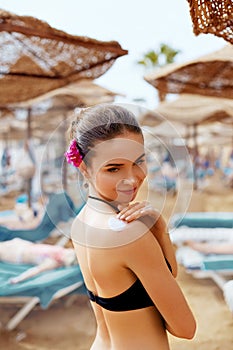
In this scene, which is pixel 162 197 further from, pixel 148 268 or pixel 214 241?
pixel 214 241

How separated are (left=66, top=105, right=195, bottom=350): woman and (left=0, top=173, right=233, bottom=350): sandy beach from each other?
1.76 metres

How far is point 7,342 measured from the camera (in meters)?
2.90

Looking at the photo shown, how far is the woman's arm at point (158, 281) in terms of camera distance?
83 centimetres

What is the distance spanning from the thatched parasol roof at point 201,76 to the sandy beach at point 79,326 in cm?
150

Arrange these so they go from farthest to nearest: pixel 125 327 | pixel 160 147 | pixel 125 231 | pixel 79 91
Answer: pixel 79 91, pixel 160 147, pixel 125 327, pixel 125 231

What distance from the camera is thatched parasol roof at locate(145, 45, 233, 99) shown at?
345 centimetres

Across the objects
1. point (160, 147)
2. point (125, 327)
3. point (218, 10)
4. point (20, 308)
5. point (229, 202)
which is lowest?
point (229, 202)

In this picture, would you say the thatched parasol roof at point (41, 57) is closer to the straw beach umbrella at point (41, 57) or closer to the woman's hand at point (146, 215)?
the straw beach umbrella at point (41, 57)

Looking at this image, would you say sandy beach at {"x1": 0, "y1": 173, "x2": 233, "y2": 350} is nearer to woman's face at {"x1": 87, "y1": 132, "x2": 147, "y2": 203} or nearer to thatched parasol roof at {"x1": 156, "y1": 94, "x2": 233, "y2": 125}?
woman's face at {"x1": 87, "y1": 132, "x2": 147, "y2": 203}

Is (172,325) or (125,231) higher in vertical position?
(125,231)

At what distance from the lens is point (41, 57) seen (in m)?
3.29

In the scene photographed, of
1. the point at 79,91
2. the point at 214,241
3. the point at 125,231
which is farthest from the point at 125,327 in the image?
the point at 79,91

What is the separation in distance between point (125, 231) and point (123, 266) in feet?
0.27

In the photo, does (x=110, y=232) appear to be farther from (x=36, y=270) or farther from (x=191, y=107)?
(x=191, y=107)
